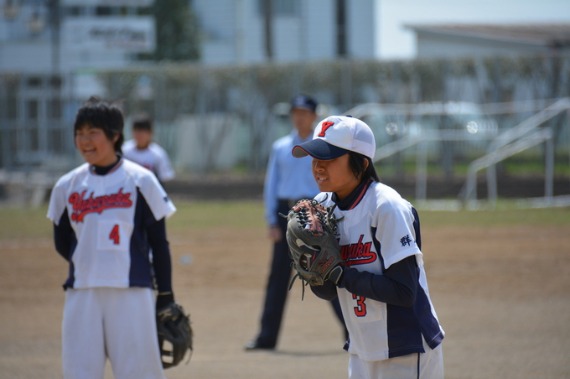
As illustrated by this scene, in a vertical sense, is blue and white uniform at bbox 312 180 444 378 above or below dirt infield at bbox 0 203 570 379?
above

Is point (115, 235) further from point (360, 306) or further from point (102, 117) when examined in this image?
point (360, 306)

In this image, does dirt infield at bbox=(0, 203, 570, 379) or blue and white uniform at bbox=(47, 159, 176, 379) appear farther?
dirt infield at bbox=(0, 203, 570, 379)

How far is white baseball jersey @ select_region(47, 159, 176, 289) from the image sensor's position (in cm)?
536

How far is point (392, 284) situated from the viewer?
405cm

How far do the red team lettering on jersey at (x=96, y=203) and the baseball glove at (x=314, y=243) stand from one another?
1.47 metres

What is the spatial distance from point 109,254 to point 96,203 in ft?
0.98

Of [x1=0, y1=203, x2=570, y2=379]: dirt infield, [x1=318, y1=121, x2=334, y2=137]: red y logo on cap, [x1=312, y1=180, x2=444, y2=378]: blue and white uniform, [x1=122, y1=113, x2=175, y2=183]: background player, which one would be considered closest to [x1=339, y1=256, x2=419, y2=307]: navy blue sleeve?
[x1=312, y1=180, x2=444, y2=378]: blue and white uniform

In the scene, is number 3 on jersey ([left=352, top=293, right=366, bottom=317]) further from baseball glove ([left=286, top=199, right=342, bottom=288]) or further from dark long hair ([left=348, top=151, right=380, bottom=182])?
dark long hair ([left=348, top=151, right=380, bottom=182])

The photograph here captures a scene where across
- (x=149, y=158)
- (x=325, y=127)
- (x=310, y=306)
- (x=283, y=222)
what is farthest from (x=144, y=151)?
(x=325, y=127)

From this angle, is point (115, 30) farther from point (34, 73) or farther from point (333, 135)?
point (333, 135)

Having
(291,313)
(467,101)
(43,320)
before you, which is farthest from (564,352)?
(467,101)

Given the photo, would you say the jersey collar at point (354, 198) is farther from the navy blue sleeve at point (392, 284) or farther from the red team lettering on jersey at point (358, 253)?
the navy blue sleeve at point (392, 284)

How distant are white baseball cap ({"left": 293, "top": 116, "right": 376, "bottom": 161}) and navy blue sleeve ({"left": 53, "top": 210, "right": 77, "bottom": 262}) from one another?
1878 mm

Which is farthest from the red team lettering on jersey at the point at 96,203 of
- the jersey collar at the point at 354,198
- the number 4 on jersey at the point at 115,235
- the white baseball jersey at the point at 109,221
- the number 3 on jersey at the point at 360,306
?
the number 3 on jersey at the point at 360,306
